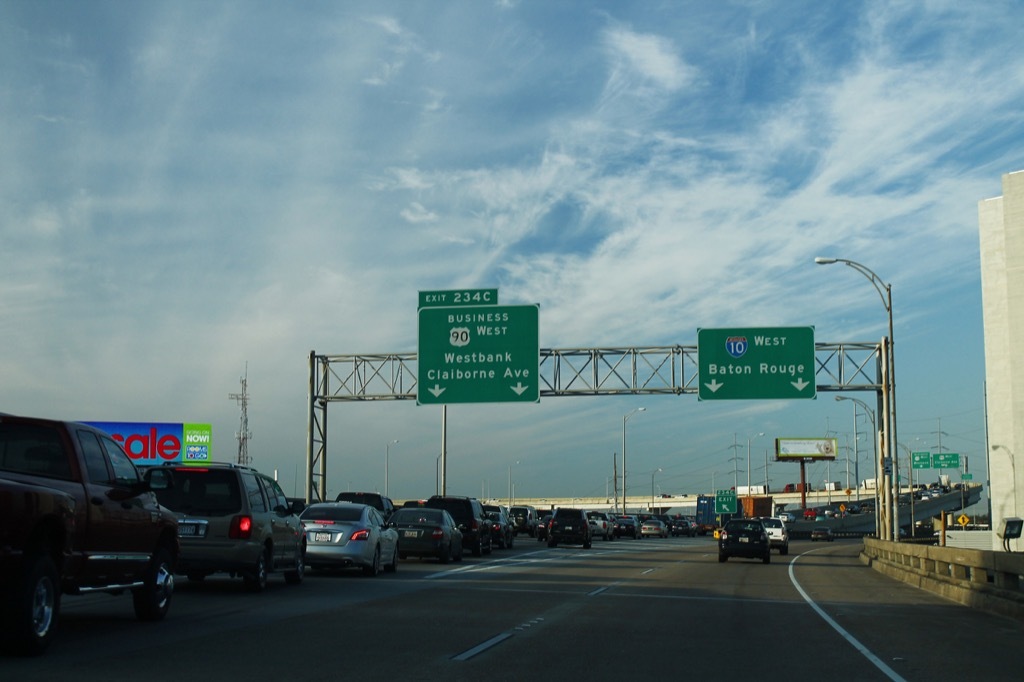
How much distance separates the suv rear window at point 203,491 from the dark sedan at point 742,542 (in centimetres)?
2443

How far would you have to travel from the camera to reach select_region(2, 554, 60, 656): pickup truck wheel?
34.2 feet

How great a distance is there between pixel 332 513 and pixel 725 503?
9724cm

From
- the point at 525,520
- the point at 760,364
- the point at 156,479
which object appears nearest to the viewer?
the point at 156,479

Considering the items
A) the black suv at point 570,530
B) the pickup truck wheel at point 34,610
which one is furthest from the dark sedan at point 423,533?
the pickup truck wheel at point 34,610

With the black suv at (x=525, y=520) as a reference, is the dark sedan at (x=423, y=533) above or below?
above

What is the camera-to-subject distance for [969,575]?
2525 cm

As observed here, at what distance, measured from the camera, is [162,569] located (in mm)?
14523

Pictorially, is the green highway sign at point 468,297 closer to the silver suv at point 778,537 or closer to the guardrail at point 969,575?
the guardrail at point 969,575

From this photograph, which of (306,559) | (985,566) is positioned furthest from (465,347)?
(985,566)

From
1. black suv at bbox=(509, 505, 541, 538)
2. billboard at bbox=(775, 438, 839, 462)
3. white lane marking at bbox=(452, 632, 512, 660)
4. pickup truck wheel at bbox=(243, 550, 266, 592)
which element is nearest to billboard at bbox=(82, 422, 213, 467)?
black suv at bbox=(509, 505, 541, 538)

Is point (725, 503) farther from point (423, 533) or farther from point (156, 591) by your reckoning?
point (156, 591)

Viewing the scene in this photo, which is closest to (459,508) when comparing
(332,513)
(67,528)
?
(332,513)

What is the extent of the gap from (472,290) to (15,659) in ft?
99.8

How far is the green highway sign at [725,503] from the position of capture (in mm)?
117000
